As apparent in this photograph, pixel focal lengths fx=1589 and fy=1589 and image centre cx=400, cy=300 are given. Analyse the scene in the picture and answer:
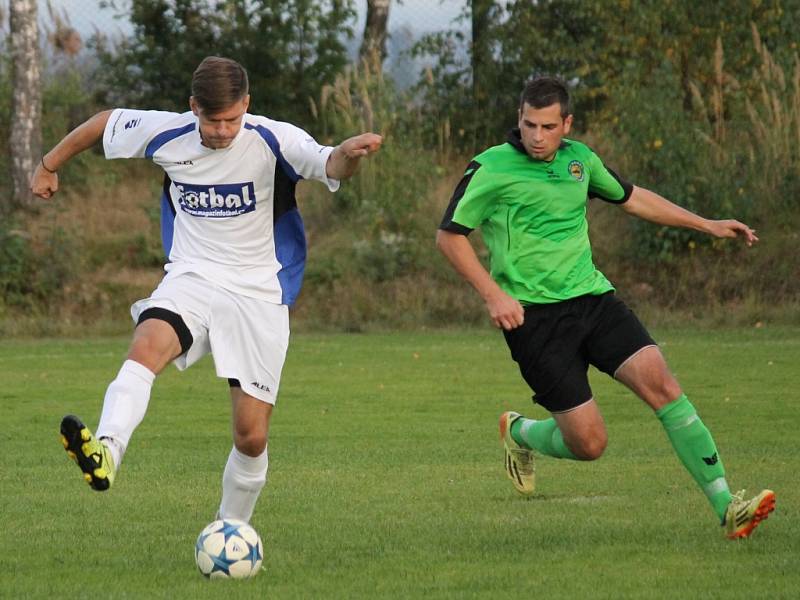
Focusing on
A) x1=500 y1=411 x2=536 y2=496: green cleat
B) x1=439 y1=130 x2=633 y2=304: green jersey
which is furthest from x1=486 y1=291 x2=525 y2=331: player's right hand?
x1=500 y1=411 x2=536 y2=496: green cleat

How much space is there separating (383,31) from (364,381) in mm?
9755

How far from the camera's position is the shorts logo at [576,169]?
271 inches

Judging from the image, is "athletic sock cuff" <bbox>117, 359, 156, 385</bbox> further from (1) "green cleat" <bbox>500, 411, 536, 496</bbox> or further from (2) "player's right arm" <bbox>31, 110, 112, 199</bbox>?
(1) "green cleat" <bbox>500, 411, 536, 496</bbox>

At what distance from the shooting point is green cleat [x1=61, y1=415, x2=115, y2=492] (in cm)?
517

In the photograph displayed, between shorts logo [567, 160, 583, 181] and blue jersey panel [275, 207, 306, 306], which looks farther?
shorts logo [567, 160, 583, 181]

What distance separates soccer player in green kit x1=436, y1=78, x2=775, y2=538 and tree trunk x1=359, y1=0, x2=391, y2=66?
15456 mm

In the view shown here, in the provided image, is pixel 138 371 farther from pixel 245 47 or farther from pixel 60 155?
pixel 245 47

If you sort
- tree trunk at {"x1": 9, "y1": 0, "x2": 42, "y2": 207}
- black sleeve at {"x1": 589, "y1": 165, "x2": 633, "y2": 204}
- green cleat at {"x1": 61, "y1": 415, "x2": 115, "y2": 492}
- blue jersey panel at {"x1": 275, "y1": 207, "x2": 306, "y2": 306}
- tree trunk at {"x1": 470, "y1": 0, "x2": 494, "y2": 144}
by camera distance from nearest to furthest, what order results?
1. green cleat at {"x1": 61, "y1": 415, "x2": 115, "y2": 492}
2. blue jersey panel at {"x1": 275, "y1": 207, "x2": 306, "y2": 306}
3. black sleeve at {"x1": 589, "y1": 165, "x2": 633, "y2": 204}
4. tree trunk at {"x1": 9, "y1": 0, "x2": 42, "y2": 207}
5. tree trunk at {"x1": 470, "y1": 0, "x2": 494, "y2": 144}

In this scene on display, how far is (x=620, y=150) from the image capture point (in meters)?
19.5

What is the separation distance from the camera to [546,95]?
667 centimetres

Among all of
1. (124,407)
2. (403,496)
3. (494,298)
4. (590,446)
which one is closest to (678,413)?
(590,446)

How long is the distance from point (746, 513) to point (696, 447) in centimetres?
40

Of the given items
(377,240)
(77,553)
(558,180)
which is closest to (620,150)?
(377,240)

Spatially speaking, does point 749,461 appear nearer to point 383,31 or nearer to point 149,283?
point 149,283
